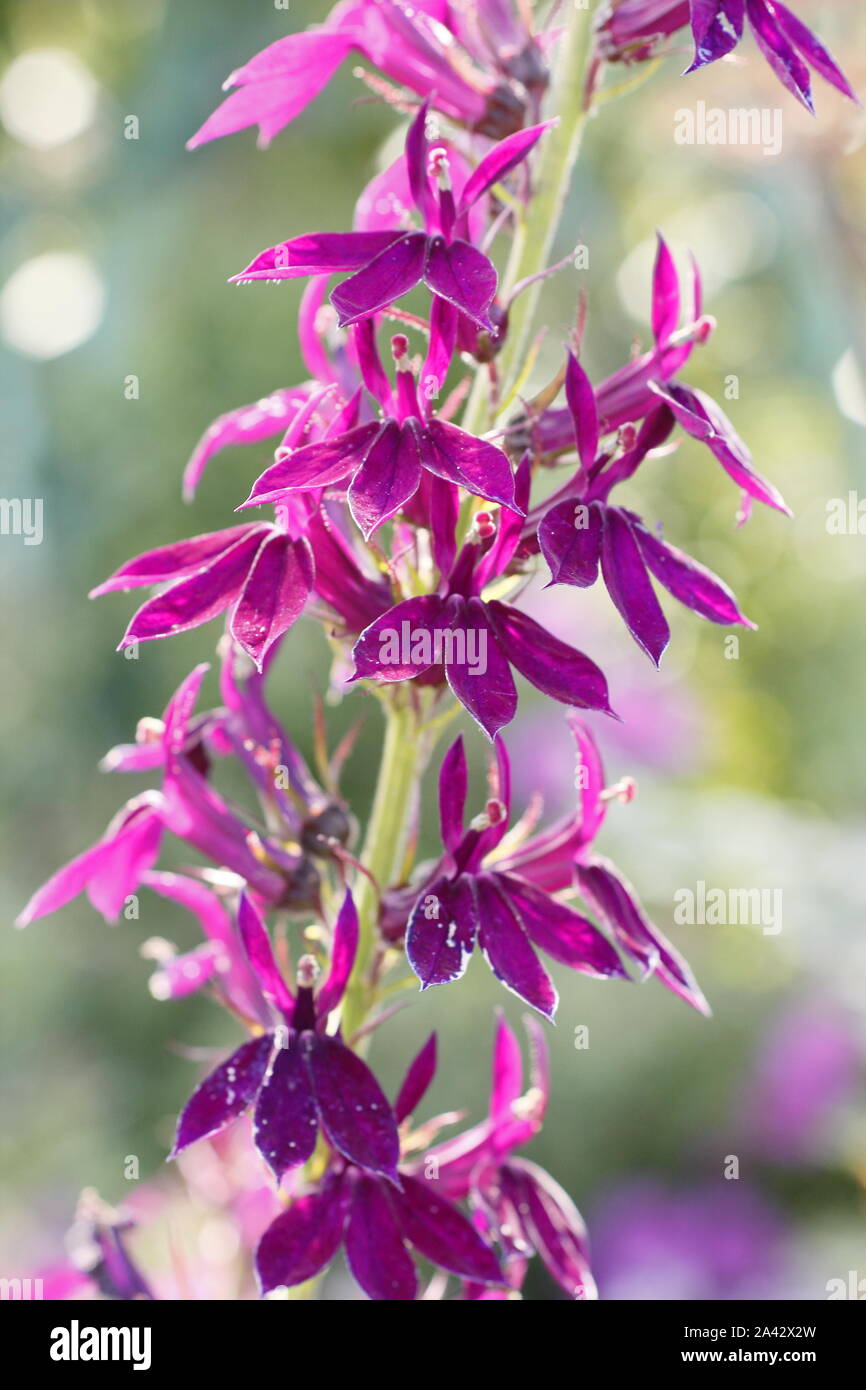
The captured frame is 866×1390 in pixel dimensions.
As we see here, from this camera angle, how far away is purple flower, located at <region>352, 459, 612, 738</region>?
511 millimetres

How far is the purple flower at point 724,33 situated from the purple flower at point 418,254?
8 centimetres

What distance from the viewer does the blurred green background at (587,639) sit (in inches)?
82.0

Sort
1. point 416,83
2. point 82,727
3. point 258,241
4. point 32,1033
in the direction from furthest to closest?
point 258,241 < point 82,727 < point 32,1033 < point 416,83

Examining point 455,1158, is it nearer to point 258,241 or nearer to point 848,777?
point 848,777

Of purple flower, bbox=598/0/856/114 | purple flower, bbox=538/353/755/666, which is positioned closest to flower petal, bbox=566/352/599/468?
purple flower, bbox=538/353/755/666

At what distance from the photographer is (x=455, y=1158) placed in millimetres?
717

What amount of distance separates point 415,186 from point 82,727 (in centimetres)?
233

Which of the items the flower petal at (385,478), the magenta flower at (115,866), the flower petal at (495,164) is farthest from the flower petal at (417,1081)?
the flower petal at (495,164)

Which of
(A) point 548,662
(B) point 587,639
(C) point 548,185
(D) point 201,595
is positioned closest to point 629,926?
(A) point 548,662

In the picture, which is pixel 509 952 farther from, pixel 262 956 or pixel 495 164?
pixel 495 164

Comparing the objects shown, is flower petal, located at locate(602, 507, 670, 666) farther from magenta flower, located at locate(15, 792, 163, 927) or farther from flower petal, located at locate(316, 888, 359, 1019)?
magenta flower, located at locate(15, 792, 163, 927)

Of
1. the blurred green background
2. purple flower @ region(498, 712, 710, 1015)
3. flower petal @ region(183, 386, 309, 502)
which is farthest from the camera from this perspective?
the blurred green background

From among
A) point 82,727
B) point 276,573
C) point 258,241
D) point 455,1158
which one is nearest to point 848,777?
point 82,727

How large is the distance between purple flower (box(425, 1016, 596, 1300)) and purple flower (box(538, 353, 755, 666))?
26 cm
